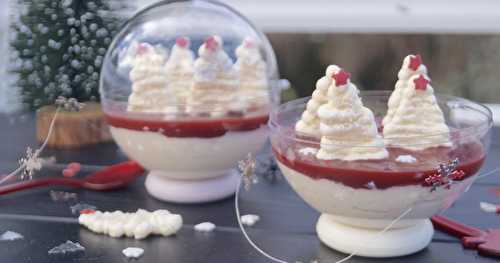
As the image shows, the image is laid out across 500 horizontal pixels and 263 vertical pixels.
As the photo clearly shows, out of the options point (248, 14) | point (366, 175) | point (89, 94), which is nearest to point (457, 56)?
point (248, 14)

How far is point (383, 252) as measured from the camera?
711mm

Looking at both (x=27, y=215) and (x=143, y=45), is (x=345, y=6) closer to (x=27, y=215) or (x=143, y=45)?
(x=143, y=45)

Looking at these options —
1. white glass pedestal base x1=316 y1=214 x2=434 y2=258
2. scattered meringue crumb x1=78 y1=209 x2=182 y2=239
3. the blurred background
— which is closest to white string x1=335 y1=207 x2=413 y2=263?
white glass pedestal base x1=316 y1=214 x2=434 y2=258

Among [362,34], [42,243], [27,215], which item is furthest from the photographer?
[362,34]

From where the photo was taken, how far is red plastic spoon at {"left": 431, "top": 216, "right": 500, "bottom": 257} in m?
0.72

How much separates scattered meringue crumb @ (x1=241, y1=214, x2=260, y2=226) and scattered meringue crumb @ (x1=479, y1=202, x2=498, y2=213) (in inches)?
11.5

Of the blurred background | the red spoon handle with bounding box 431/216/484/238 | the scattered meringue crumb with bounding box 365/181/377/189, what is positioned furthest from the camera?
the blurred background

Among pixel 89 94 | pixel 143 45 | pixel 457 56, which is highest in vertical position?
pixel 143 45

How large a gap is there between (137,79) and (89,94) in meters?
0.35

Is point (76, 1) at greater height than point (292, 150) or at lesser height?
greater

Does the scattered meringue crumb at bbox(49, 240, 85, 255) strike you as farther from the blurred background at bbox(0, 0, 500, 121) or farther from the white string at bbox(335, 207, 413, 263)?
the blurred background at bbox(0, 0, 500, 121)

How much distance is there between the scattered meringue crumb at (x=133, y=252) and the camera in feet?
2.39

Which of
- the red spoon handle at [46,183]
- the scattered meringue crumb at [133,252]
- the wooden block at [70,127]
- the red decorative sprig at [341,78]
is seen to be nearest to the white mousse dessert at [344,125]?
the red decorative sprig at [341,78]

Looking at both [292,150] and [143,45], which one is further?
[143,45]
